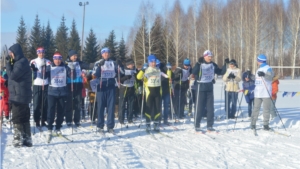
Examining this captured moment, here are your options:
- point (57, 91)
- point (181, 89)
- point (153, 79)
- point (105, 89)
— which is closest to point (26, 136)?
point (57, 91)

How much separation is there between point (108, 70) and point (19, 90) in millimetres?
2307

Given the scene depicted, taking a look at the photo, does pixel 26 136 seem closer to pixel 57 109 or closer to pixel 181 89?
pixel 57 109

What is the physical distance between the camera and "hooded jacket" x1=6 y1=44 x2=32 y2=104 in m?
6.27

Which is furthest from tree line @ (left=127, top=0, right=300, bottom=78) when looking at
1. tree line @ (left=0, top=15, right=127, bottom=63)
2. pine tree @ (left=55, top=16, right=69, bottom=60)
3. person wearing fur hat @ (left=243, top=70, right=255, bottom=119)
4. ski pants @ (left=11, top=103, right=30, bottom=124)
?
ski pants @ (left=11, top=103, right=30, bottom=124)

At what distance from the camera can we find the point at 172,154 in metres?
6.31

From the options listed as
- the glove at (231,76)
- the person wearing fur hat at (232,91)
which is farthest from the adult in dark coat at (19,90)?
the person wearing fur hat at (232,91)

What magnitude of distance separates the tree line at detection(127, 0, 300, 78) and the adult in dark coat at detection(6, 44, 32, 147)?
36799 mm

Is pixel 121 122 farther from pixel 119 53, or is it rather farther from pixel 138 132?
pixel 119 53

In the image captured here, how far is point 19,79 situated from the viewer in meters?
6.32

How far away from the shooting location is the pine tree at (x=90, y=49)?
47.9m

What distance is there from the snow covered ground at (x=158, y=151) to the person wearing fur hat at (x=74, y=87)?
16.6 inches

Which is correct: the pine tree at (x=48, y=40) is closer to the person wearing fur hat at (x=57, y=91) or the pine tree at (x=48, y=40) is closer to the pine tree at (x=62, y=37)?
the pine tree at (x=62, y=37)

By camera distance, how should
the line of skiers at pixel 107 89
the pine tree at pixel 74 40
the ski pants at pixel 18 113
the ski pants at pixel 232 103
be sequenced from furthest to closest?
the pine tree at pixel 74 40, the ski pants at pixel 232 103, the line of skiers at pixel 107 89, the ski pants at pixel 18 113

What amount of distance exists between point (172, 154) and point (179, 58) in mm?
40100
